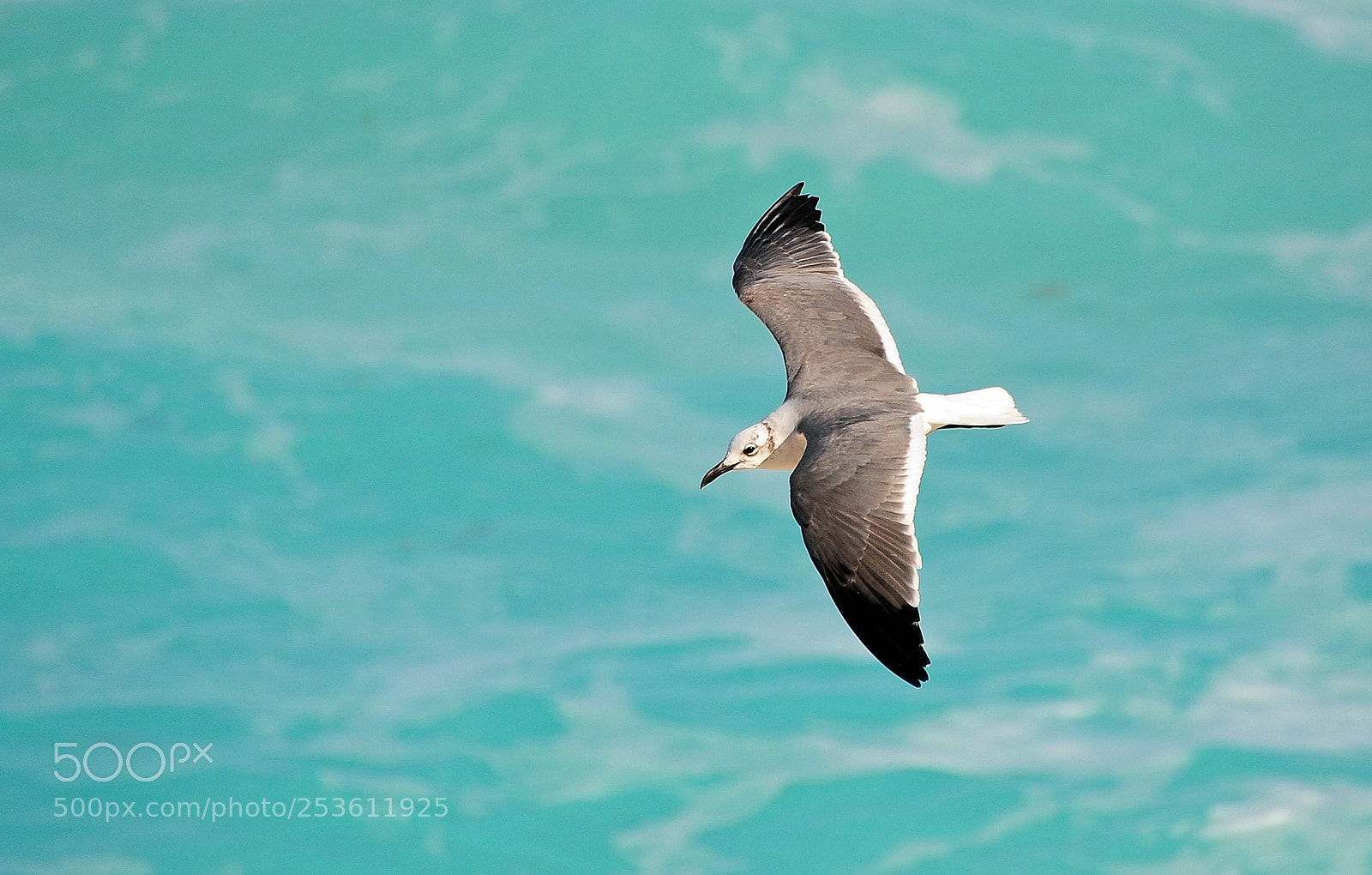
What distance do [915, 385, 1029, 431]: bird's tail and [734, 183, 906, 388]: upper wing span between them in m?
0.33

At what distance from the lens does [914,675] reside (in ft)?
14.9

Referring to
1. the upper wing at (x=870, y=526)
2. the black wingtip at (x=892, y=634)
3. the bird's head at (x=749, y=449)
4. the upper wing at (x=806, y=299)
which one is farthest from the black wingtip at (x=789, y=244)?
the black wingtip at (x=892, y=634)

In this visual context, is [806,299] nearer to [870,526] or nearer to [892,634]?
[870,526]

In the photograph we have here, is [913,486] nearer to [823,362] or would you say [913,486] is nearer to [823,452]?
[823,452]

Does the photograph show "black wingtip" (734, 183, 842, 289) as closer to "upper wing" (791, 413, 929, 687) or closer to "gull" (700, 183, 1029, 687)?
"gull" (700, 183, 1029, 687)

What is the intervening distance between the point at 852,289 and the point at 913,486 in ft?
5.62

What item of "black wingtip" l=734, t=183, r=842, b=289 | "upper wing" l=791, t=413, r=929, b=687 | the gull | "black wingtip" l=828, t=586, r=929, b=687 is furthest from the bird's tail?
"black wingtip" l=734, t=183, r=842, b=289

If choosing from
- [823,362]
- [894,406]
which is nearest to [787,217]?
[823,362]

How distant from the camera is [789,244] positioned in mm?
6934

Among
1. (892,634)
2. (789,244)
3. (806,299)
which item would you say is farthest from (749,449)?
(789,244)

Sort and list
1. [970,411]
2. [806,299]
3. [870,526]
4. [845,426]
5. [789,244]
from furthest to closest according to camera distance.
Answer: [789,244] < [806,299] < [970,411] < [845,426] < [870,526]

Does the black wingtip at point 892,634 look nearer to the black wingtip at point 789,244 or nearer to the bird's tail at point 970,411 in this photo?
the bird's tail at point 970,411

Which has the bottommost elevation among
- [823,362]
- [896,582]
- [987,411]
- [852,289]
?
[896,582]

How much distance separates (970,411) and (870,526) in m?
0.89
